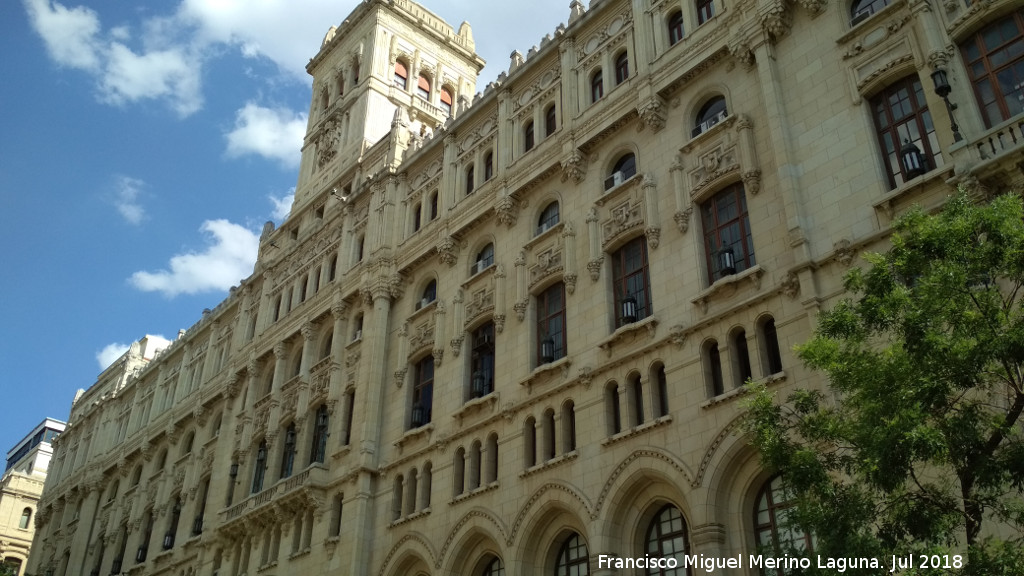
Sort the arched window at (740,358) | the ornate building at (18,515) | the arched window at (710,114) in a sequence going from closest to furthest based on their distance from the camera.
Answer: the arched window at (740,358) < the arched window at (710,114) < the ornate building at (18,515)

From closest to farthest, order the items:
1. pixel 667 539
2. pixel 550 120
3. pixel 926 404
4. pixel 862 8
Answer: pixel 926 404 → pixel 667 539 → pixel 862 8 → pixel 550 120

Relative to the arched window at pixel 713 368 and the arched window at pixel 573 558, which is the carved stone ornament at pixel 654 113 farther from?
the arched window at pixel 573 558

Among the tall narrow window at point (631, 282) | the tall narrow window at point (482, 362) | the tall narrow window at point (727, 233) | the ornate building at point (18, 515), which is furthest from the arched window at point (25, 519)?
the tall narrow window at point (727, 233)

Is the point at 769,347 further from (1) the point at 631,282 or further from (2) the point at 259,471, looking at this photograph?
(2) the point at 259,471

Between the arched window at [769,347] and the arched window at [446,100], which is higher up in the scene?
the arched window at [446,100]

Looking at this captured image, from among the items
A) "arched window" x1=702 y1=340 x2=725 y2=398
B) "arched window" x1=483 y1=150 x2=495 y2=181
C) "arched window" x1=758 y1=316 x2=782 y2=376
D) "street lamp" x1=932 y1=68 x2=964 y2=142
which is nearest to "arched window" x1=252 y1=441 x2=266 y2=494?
"arched window" x1=483 y1=150 x2=495 y2=181

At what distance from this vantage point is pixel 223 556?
1513 inches

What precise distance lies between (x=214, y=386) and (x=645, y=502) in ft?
102

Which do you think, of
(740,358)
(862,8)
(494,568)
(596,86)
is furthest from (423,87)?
(740,358)

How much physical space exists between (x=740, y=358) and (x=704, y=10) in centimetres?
1239

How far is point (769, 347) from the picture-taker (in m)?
22.4

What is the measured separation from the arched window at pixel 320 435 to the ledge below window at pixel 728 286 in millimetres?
17900

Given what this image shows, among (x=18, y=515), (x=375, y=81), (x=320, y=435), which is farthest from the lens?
(x=18, y=515)

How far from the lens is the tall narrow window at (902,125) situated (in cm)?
2119
